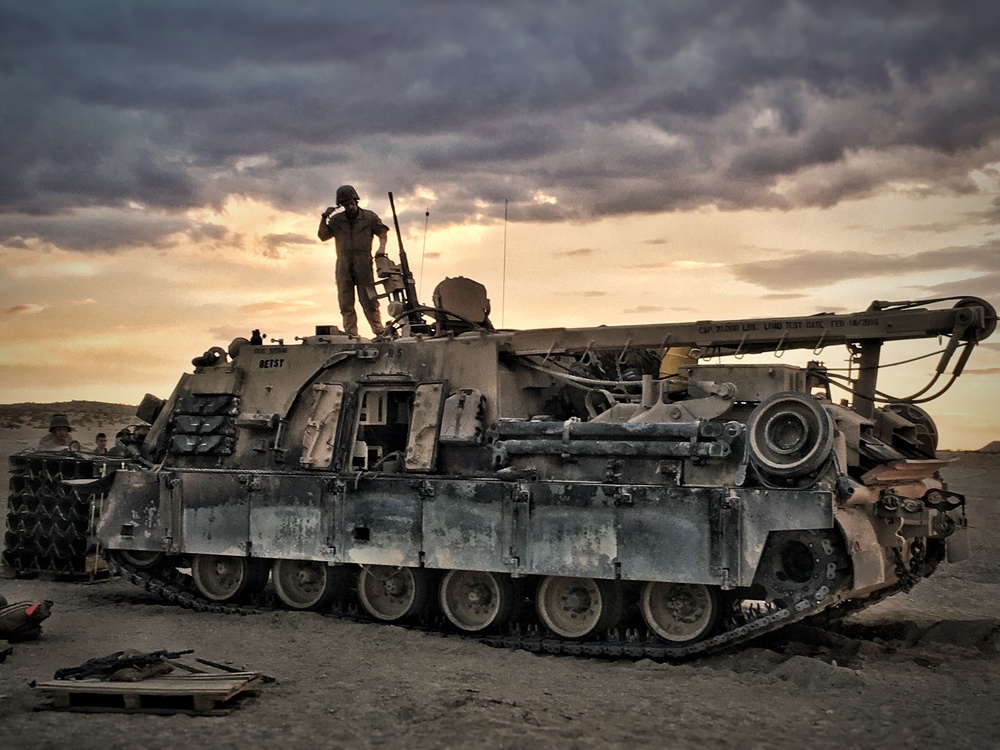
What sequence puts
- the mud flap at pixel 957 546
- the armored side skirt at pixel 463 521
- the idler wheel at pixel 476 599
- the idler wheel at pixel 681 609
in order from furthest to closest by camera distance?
the mud flap at pixel 957 546 < the idler wheel at pixel 476 599 < the idler wheel at pixel 681 609 < the armored side skirt at pixel 463 521

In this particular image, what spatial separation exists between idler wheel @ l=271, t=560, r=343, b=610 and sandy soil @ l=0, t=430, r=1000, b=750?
0.46 metres

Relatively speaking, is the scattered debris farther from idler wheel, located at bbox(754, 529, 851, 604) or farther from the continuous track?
idler wheel, located at bbox(754, 529, 851, 604)

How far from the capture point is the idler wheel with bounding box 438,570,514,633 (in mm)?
13039

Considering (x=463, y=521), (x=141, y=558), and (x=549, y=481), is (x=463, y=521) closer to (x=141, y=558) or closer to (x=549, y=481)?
(x=549, y=481)

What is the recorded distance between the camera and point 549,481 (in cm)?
1266

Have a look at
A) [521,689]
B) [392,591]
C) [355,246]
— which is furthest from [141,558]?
[521,689]

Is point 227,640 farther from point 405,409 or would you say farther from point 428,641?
point 405,409

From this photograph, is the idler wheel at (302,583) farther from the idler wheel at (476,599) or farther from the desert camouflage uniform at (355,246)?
the desert camouflage uniform at (355,246)

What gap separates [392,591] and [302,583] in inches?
54.8

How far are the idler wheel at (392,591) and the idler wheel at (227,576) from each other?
165cm

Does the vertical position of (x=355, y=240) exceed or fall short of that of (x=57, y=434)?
it exceeds it

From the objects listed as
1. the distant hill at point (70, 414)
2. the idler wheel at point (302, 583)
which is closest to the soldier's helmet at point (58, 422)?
the idler wheel at point (302, 583)

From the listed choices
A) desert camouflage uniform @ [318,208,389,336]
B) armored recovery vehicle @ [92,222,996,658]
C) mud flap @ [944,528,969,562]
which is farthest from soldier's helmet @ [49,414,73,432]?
mud flap @ [944,528,969,562]

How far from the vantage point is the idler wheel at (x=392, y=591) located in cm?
1366
